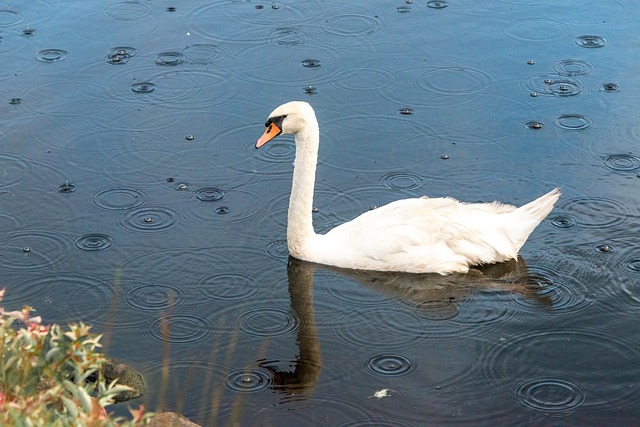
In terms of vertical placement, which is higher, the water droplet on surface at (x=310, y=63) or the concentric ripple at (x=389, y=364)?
the water droplet on surface at (x=310, y=63)

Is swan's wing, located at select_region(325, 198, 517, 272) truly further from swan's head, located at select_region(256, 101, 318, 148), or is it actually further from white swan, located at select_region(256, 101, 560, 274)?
swan's head, located at select_region(256, 101, 318, 148)

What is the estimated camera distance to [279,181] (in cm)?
840

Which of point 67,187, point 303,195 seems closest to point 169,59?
point 67,187

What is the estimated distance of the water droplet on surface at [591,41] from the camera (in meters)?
10.4

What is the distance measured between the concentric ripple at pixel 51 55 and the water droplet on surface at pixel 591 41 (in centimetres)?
499

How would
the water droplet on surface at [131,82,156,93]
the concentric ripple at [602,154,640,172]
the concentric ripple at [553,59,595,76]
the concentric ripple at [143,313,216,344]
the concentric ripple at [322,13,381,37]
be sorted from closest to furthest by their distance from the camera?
the concentric ripple at [143,313,216,344]
the concentric ripple at [602,154,640,172]
the water droplet on surface at [131,82,156,93]
the concentric ripple at [553,59,595,76]
the concentric ripple at [322,13,381,37]

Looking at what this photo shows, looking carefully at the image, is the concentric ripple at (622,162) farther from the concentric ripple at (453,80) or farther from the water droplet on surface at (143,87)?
the water droplet on surface at (143,87)

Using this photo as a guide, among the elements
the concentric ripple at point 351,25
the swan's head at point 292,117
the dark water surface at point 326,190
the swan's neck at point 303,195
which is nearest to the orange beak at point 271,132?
the swan's head at point 292,117

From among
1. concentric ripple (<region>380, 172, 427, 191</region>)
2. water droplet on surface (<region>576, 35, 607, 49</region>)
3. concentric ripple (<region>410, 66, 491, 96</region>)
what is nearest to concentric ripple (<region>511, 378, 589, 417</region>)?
concentric ripple (<region>380, 172, 427, 191</region>)

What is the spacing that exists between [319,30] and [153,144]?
273cm

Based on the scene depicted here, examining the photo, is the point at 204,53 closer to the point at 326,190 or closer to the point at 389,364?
the point at 326,190

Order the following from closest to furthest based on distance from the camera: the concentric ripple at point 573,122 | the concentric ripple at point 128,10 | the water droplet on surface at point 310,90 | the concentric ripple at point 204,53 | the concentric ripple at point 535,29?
the concentric ripple at point 573,122
the water droplet on surface at point 310,90
the concentric ripple at point 204,53
the concentric ripple at point 535,29
the concentric ripple at point 128,10

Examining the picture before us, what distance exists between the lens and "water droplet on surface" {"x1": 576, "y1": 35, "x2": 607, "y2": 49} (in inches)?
409

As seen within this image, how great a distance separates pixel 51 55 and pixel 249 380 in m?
5.29
